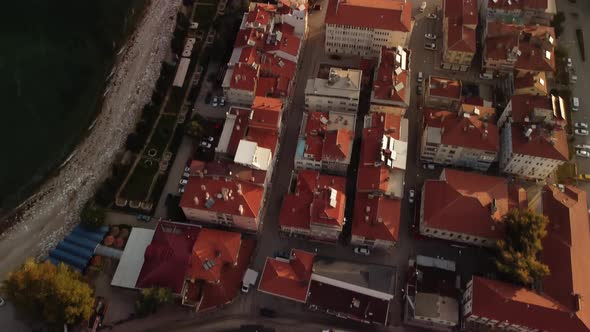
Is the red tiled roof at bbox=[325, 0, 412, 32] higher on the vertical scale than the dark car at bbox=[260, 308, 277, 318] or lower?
higher

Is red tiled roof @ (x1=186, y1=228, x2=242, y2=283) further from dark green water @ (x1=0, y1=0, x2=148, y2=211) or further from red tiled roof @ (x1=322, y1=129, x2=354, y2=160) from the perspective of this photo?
dark green water @ (x1=0, y1=0, x2=148, y2=211)

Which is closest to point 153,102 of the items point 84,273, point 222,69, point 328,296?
point 222,69

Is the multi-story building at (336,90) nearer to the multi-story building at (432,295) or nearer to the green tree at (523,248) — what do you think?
the multi-story building at (432,295)

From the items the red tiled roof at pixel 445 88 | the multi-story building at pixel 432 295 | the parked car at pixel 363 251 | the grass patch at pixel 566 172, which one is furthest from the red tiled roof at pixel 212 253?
the grass patch at pixel 566 172

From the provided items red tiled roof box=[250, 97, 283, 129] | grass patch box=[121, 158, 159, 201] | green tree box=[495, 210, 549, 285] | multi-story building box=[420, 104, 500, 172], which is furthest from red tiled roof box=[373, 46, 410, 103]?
grass patch box=[121, 158, 159, 201]

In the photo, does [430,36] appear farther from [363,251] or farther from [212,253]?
[212,253]

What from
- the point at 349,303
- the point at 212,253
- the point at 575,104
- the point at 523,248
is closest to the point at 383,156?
the point at 349,303

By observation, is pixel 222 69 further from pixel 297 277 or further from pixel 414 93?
pixel 297 277
